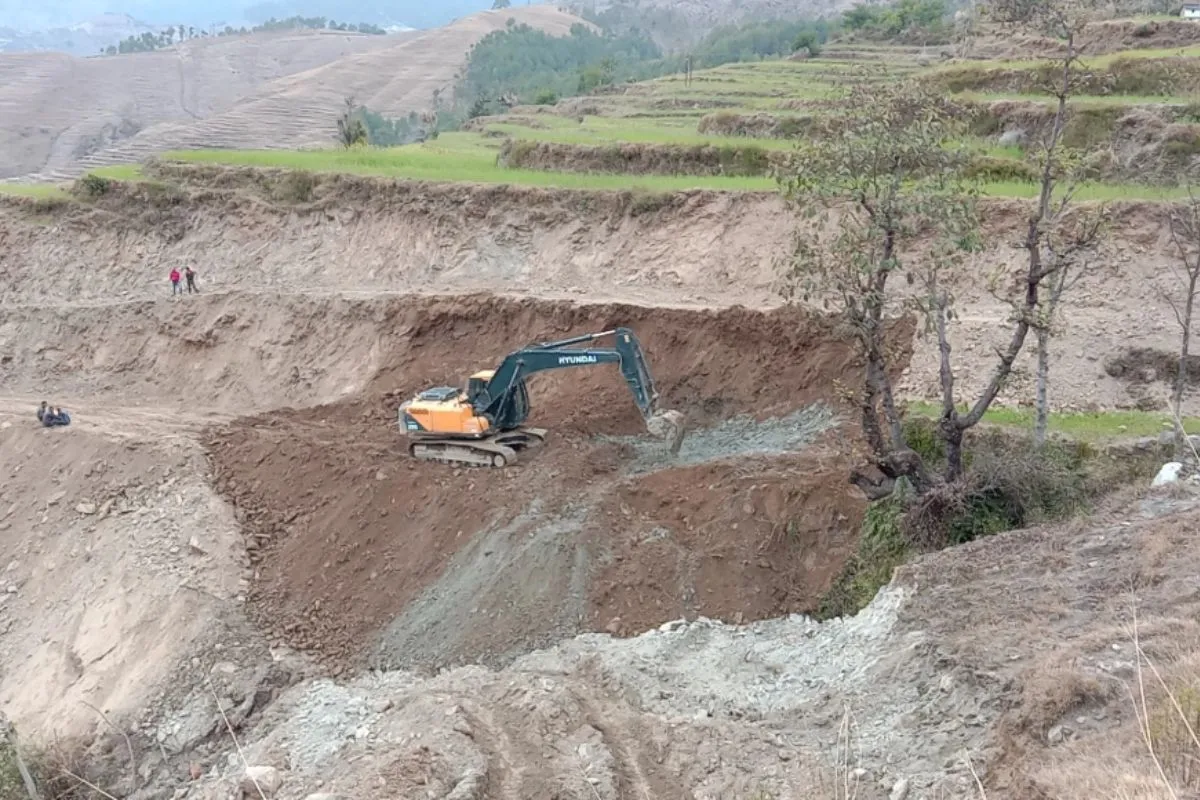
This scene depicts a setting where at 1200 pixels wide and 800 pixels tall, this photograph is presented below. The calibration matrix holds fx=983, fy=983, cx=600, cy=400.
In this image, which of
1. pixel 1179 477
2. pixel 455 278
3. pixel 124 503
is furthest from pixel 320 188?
pixel 1179 477

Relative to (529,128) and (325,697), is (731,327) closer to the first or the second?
(325,697)

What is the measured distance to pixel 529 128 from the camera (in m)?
42.6

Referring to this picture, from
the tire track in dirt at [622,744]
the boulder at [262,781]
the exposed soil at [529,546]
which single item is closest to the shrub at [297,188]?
the exposed soil at [529,546]

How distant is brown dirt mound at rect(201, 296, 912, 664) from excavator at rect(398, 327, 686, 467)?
14.2 inches

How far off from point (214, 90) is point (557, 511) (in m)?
139

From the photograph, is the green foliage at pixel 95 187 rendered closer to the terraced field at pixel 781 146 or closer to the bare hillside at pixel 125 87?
the terraced field at pixel 781 146

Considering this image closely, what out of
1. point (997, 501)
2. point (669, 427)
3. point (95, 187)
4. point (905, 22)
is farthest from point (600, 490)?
point (905, 22)

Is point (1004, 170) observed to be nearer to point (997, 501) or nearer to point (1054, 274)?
point (1054, 274)

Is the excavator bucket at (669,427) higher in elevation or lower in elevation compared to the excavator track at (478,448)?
higher

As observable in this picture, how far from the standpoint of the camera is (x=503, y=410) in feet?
51.7

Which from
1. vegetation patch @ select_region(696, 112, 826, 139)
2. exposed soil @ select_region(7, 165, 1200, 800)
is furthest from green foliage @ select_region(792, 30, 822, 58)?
exposed soil @ select_region(7, 165, 1200, 800)

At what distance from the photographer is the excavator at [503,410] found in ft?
49.2

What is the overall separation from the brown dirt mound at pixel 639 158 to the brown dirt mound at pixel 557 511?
7.70 metres

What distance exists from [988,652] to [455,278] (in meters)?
16.4
